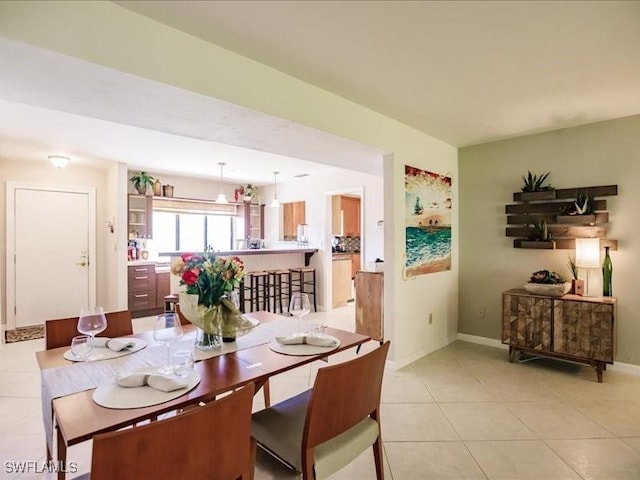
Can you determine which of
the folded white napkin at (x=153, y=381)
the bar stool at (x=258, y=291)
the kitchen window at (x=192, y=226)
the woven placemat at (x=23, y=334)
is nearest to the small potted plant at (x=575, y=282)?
the folded white napkin at (x=153, y=381)

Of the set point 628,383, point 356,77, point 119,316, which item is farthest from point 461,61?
point 628,383

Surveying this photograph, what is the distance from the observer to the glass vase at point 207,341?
1799 millimetres

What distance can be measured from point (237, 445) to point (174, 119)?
6.53 feet

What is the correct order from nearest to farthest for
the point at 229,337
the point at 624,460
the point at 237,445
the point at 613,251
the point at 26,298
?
the point at 237,445
the point at 229,337
the point at 624,460
the point at 613,251
the point at 26,298

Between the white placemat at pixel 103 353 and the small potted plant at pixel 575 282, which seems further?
the small potted plant at pixel 575 282

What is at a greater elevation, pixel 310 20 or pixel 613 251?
pixel 310 20

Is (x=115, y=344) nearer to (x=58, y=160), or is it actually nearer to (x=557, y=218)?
(x=557, y=218)

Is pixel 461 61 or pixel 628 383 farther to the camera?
pixel 628 383

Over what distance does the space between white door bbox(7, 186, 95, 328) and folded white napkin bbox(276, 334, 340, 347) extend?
5.09 meters

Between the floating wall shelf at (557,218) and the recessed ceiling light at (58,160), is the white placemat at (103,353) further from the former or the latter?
the recessed ceiling light at (58,160)

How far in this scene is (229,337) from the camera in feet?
6.25

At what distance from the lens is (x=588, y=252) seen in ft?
10.8

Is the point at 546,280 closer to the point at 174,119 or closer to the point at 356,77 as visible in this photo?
the point at 356,77

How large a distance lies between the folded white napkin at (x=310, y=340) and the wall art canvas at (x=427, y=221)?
6.08ft
